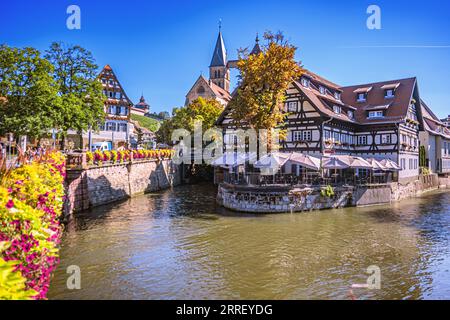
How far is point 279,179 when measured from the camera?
81.4 ft

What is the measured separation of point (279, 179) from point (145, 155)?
17.1 m

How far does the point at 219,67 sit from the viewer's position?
91312 millimetres

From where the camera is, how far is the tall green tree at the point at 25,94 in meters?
27.6

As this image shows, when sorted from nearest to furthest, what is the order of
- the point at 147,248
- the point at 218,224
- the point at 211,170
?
1. the point at 147,248
2. the point at 218,224
3. the point at 211,170

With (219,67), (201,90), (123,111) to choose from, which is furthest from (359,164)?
(219,67)

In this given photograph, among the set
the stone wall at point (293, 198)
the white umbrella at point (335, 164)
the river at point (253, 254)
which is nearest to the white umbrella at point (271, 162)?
the stone wall at point (293, 198)

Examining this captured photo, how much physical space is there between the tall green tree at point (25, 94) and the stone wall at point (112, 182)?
6994 millimetres

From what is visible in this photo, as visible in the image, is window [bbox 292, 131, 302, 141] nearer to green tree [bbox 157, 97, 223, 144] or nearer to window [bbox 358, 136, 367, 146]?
window [bbox 358, 136, 367, 146]

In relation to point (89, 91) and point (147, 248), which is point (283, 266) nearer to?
point (147, 248)

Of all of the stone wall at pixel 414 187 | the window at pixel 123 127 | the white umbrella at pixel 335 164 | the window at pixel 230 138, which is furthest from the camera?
the window at pixel 123 127

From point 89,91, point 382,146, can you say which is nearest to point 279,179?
point 382,146

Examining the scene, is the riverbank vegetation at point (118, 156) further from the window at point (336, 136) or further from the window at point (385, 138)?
the window at point (385, 138)

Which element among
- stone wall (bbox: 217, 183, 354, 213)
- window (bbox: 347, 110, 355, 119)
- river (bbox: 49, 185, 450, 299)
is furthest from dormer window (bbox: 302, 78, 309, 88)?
river (bbox: 49, 185, 450, 299)

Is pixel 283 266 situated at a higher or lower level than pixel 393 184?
lower
